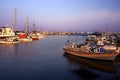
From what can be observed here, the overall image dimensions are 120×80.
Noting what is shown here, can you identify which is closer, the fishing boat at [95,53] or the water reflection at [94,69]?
the water reflection at [94,69]

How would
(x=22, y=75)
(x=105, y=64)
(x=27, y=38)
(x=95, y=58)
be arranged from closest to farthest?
(x=22, y=75)
(x=105, y=64)
(x=95, y=58)
(x=27, y=38)

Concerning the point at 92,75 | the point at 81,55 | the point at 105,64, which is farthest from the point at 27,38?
the point at 92,75

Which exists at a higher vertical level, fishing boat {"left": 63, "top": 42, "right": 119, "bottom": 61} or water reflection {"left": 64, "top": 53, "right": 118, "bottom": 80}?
fishing boat {"left": 63, "top": 42, "right": 119, "bottom": 61}

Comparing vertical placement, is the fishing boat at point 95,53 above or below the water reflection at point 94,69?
above

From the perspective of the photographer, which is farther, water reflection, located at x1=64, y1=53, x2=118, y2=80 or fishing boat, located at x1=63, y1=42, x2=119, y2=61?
fishing boat, located at x1=63, y1=42, x2=119, y2=61

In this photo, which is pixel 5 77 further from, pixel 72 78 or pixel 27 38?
pixel 27 38

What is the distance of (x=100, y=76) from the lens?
20.4 m

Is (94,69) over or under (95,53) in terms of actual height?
under

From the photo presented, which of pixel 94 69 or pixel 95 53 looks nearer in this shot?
pixel 94 69

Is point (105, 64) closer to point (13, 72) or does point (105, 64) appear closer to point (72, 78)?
point (72, 78)

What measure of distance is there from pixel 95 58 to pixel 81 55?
3088mm

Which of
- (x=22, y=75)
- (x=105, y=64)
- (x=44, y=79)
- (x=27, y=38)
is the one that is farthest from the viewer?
(x=27, y=38)

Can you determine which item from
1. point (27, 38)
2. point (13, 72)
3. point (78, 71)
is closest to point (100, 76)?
point (78, 71)

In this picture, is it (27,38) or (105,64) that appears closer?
(105,64)
